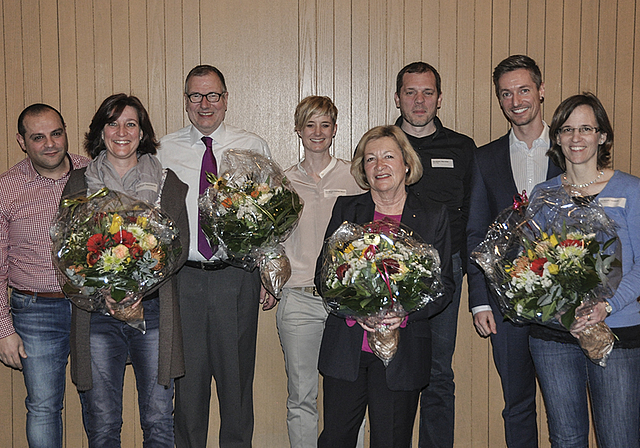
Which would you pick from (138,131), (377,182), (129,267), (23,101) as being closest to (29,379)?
(129,267)

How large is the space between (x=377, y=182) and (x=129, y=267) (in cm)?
120

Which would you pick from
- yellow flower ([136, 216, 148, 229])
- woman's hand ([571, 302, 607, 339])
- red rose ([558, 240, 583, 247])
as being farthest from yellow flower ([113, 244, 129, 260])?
woman's hand ([571, 302, 607, 339])

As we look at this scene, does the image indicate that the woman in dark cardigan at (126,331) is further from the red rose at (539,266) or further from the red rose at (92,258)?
the red rose at (539,266)

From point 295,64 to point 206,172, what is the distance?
47.8 inches

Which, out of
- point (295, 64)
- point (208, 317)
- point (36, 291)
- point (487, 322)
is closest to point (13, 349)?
point (36, 291)

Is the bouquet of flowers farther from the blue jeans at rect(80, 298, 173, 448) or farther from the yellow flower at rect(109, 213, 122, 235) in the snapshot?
the blue jeans at rect(80, 298, 173, 448)

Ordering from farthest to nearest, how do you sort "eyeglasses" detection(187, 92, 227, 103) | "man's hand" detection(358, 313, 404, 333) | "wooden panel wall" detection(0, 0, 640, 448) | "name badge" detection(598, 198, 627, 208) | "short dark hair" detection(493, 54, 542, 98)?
"wooden panel wall" detection(0, 0, 640, 448) → "eyeglasses" detection(187, 92, 227, 103) → "short dark hair" detection(493, 54, 542, 98) → "name badge" detection(598, 198, 627, 208) → "man's hand" detection(358, 313, 404, 333)

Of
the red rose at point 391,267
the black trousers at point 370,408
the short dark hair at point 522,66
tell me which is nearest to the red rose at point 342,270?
the red rose at point 391,267

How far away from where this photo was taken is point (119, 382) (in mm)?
2846

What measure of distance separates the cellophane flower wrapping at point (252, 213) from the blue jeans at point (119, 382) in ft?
1.70

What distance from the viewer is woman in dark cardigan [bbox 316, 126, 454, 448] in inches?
97.4

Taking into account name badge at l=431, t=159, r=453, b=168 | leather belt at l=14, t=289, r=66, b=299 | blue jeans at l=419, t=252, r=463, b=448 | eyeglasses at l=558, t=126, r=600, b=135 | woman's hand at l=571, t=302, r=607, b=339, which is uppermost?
eyeglasses at l=558, t=126, r=600, b=135

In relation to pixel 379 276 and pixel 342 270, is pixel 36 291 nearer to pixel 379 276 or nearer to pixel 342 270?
pixel 342 270

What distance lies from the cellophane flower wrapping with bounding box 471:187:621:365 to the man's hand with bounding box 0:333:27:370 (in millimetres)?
2459
